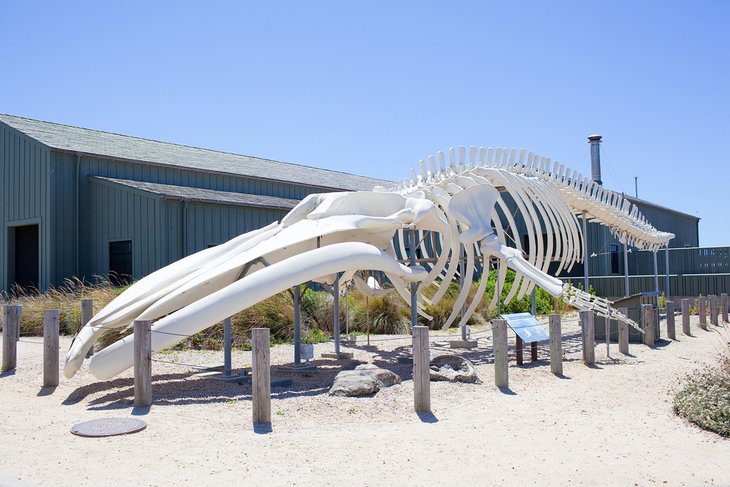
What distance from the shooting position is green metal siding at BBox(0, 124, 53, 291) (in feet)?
63.8

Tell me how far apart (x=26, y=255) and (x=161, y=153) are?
5616 millimetres

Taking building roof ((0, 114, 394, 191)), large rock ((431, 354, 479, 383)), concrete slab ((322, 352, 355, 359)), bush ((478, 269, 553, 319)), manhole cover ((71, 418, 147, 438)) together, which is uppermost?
building roof ((0, 114, 394, 191))

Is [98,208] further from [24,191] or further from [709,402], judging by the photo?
[709,402]

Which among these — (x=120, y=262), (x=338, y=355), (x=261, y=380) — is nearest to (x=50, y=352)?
(x=261, y=380)

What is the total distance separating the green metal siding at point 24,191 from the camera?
63.8 feet

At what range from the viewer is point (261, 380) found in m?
6.86

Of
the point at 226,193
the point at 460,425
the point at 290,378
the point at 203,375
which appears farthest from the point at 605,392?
the point at 226,193

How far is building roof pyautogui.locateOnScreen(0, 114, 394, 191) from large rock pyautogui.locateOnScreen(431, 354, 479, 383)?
12610 mm

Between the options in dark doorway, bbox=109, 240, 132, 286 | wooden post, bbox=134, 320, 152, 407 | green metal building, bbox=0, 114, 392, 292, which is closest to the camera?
wooden post, bbox=134, 320, 152, 407

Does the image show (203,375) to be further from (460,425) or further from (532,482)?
(532,482)

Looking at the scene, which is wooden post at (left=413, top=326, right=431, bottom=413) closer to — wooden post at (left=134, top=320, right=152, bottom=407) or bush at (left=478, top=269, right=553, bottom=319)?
wooden post at (left=134, top=320, right=152, bottom=407)

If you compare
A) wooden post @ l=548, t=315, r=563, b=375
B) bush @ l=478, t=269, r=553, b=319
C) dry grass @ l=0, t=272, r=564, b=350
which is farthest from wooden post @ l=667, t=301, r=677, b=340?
bush @ l=478, t=269, r=553, b=319

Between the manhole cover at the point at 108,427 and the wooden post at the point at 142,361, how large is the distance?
1.90ft

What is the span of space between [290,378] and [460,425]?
135 inches
